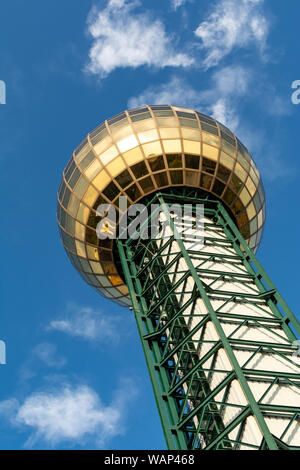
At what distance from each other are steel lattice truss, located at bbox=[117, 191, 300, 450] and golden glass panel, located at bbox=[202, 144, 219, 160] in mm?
2403

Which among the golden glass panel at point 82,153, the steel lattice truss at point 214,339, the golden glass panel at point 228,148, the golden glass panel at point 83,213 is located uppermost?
the golden glass panel at point 82,153

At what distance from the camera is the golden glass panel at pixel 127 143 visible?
895 inches

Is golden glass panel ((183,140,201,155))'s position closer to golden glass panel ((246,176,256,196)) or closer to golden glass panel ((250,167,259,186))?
golden glass panel ((246,176,256,196))

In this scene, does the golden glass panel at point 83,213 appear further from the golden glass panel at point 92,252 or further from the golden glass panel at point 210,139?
the golden glass panel at point 210,139

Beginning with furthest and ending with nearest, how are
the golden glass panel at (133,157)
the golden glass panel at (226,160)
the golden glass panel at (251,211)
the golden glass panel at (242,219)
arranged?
1. the golden glass panel at (251,211)
2. the golden glass panel at (242,219)
3. the golden glass panel at (226,160)
4. the golden glass panel at (133,157)

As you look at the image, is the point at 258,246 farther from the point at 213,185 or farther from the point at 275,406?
the point at 275,406

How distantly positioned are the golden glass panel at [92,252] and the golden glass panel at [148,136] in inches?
241

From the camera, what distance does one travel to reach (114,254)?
2441 centimetres

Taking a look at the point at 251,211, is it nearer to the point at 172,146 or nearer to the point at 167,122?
the point at 172,146

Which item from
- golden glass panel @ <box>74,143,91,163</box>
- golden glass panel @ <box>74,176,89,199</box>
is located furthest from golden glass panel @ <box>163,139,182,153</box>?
golden glass panel @ <box>74,176,89,199</box>

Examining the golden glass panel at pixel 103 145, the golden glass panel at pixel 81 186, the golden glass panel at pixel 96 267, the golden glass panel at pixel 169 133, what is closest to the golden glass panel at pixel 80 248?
the golden glass panel at pixel 96 267

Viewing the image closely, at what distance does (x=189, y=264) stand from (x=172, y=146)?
7319 mm

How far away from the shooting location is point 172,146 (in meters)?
22.8
